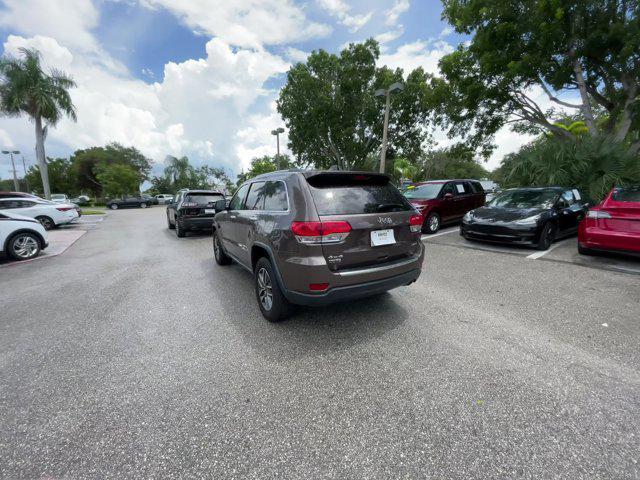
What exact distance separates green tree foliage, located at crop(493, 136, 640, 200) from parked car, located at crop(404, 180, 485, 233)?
2.23 meters

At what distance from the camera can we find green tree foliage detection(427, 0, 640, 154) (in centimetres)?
948

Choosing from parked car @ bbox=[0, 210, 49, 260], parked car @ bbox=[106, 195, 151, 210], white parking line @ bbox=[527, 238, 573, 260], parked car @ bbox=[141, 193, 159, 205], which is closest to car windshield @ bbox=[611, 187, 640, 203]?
white parking line @ bbox=[527, 238, 573, 260]

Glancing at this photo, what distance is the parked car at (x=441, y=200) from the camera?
352 inches

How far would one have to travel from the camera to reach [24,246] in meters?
6.63

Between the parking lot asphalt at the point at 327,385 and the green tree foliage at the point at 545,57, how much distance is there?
9953 millimetres

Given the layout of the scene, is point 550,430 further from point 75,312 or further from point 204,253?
point 204,253

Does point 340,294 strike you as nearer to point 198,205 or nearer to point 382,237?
point 382,237

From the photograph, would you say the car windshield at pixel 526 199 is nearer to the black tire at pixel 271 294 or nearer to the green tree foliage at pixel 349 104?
the black tire at pixel 271 294

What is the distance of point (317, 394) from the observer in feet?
7.25

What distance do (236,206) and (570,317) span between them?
15.9 feet

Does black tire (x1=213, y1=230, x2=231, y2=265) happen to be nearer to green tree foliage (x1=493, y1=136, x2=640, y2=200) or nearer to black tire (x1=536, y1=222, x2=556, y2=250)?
black tire (x1=536, y1=222, x2=556, y2=250)

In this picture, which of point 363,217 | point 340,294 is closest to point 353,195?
point 363,217

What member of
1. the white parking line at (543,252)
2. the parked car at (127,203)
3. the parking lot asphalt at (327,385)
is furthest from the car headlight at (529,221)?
the parked car at (127,203)

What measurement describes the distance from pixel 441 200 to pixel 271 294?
25.0 ft
